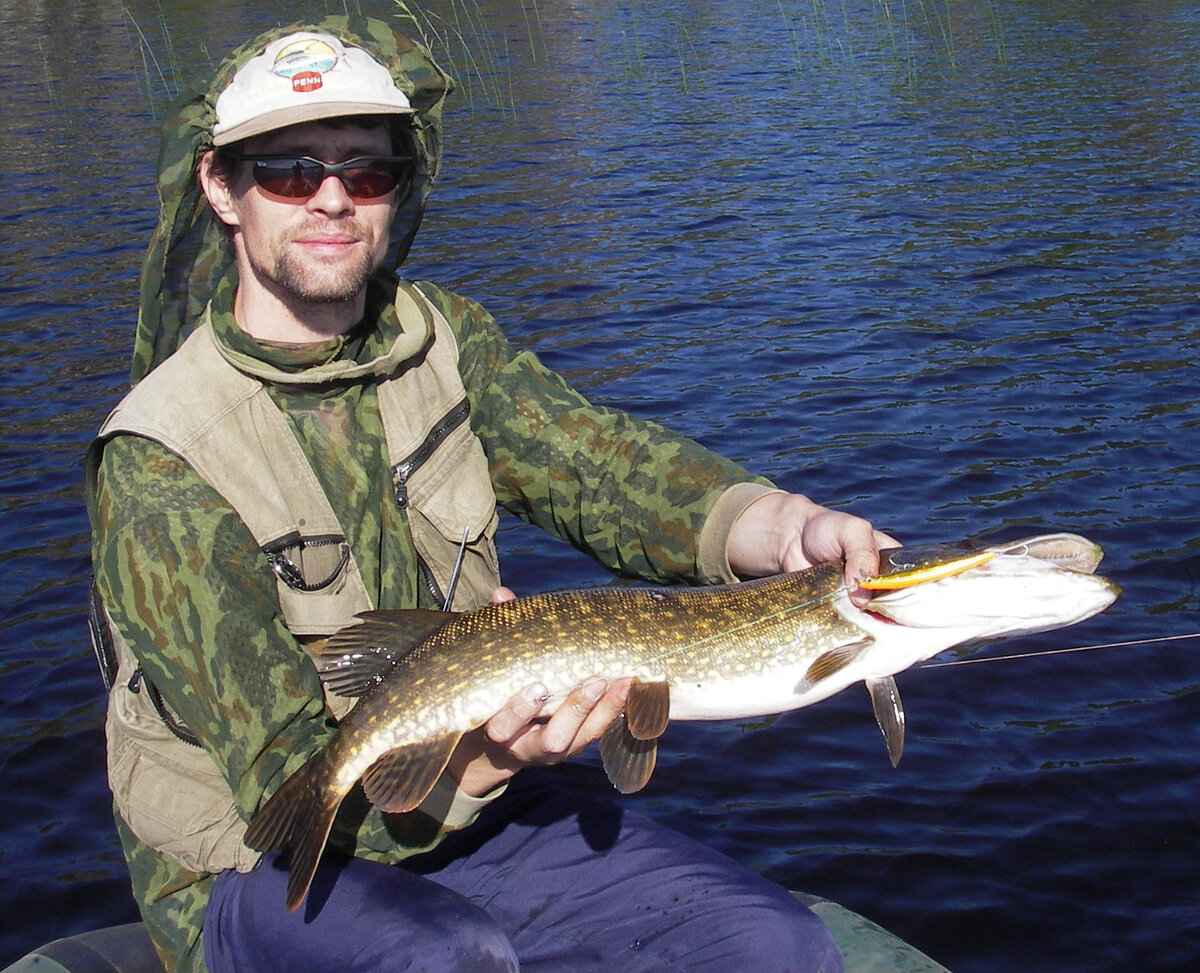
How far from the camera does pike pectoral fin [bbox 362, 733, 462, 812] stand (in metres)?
3.05

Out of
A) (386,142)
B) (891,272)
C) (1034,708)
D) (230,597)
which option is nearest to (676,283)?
(891,272)

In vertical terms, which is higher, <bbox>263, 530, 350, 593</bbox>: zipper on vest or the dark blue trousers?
<bbox>263, 530, 350, 593</bbox>: zipper on vest

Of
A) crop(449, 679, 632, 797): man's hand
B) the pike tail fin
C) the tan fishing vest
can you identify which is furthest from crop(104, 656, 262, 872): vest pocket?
crop(449, 679, 632, 797): man's hand

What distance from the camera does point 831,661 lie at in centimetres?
339

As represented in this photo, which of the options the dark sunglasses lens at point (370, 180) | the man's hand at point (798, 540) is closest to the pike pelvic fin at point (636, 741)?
the man's hand at point (798, 540)

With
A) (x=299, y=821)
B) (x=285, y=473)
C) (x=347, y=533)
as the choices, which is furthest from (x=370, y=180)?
(x=299, y=821)

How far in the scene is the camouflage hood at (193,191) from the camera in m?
3.57

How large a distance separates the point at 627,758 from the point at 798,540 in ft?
2.61

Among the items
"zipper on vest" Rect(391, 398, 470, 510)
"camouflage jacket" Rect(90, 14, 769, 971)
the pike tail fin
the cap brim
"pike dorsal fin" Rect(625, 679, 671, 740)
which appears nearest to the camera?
the pike tail fin

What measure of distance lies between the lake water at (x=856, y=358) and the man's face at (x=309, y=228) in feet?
8.73

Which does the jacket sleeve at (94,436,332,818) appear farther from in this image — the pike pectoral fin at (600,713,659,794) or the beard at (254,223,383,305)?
the pike pectoral fin at (600,713,659,794)

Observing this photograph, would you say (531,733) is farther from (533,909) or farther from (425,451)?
(425,451)

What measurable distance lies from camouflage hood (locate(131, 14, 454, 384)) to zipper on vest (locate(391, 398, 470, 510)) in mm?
494

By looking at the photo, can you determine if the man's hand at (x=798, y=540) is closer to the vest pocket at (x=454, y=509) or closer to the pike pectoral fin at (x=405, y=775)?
the vest pocket at (x=454, y=509)
